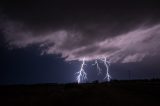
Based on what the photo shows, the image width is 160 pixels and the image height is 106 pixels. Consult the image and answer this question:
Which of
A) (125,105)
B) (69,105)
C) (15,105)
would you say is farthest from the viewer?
(15,105)

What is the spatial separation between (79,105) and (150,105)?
17.5 ft

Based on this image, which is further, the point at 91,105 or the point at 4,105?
the point at 4,105

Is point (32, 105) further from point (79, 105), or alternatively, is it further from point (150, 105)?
point (150, 105)

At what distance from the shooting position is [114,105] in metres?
18.9

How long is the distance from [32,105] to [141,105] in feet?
28.7

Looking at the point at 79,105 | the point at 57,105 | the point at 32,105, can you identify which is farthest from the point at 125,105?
the point at 32,105

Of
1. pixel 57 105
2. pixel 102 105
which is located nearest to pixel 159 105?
pixel 102 105

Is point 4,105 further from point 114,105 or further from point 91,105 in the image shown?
point 114,105

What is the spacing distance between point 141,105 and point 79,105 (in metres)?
4.62

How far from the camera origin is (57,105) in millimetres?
20078

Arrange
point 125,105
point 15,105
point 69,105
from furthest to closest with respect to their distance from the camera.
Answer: point 15,105 < point 69,105 < point 125,105

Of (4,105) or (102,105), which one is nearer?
(102,105)

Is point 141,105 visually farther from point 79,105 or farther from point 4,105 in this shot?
point 4,105

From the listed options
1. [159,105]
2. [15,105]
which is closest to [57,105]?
[15,105]
